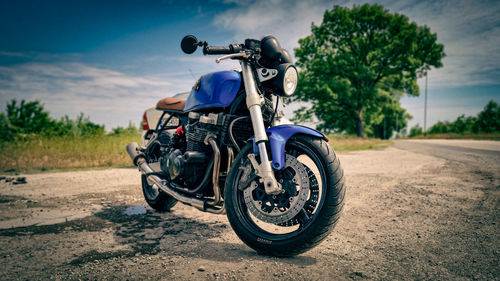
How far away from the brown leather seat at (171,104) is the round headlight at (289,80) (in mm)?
1722

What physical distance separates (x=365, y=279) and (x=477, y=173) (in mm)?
5387

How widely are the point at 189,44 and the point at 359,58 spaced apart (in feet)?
89.9

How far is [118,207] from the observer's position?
3.58 metres

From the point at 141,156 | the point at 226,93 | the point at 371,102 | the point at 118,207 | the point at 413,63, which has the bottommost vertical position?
the point at 118,207

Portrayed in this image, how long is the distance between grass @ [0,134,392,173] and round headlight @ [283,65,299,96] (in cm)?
736

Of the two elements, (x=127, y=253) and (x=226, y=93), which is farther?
(x=226, y=93)

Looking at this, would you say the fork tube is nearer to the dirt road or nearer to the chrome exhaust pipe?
the chrome exhaust pipe

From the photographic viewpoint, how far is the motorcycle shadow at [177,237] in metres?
2.04

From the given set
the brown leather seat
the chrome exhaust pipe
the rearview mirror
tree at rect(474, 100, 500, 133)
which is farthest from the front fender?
tree at rect(474, 100, 500, 133)

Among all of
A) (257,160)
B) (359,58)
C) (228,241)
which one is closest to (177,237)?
(228,241)

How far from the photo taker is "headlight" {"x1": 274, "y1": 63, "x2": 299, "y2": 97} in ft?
7.33

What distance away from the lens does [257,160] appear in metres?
2.21

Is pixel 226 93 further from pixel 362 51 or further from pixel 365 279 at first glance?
pixel 362 51

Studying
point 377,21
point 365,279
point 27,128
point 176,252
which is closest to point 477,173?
point 365,279
